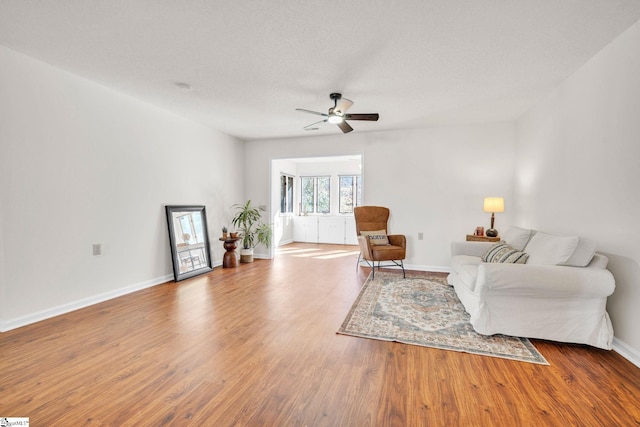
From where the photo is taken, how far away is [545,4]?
2.02m

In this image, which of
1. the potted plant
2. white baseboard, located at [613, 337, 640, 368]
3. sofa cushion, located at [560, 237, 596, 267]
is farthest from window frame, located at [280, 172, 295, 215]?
white baseboard, located at [613, 337, 640, 368]

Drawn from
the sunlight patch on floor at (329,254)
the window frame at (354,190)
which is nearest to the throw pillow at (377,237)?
the sunlight patch on floor at (329,254)

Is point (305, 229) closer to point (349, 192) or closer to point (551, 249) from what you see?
point (349, 192)

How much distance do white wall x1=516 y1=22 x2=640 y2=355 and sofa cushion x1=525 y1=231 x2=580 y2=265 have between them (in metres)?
0.31

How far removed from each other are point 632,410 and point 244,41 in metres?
3.62

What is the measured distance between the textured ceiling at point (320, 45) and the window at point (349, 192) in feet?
15.9

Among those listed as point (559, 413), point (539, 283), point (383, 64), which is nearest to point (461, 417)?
point (559, 413)

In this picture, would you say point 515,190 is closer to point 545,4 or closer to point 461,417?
point 545,4

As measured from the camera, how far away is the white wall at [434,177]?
Result: 16.1ft

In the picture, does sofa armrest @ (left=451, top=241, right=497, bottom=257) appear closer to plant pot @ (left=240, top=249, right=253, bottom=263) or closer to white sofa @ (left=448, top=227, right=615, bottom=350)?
white sofa @ (left=448, top=227, right=615, bottom=350)

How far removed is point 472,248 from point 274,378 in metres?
3.14

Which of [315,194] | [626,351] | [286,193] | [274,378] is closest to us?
[274,378]

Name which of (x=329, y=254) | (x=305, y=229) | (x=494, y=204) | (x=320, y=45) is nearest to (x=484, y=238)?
(x=494, y=204)

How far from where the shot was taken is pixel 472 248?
394cm
